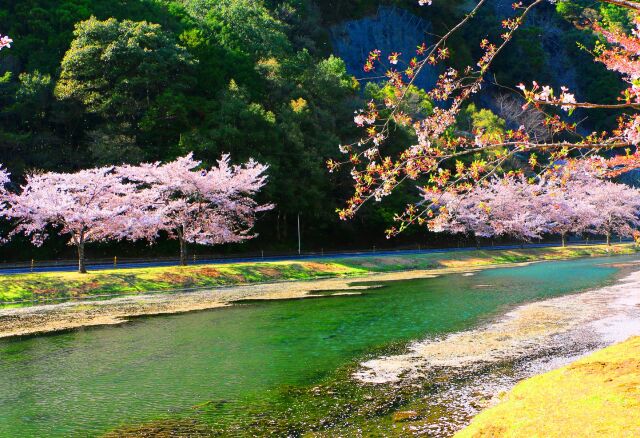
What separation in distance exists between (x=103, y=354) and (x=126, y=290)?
63.7ft

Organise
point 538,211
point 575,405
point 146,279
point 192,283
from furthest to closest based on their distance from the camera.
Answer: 1. point 538,211
2. point 192,283
3. point 146,279
4. point 575,405

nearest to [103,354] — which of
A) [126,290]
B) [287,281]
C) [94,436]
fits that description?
[94,436]

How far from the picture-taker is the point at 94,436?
10352 mm

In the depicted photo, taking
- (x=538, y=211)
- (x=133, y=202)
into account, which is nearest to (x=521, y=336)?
(x=133, y=202)

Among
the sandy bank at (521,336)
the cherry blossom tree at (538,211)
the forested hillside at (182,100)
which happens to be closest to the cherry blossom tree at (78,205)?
the forested hillside at (182,100)

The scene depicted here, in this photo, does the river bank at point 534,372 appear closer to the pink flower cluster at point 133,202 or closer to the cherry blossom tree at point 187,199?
the cherry blossom tree at point 187,199

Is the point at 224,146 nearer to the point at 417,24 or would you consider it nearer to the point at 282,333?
the point at 282,333

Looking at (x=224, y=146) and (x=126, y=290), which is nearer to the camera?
(x=126, y=290)

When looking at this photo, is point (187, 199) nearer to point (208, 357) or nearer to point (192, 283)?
point (192, 283)

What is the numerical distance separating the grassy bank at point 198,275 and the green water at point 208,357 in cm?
1186

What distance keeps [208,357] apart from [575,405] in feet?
36.4

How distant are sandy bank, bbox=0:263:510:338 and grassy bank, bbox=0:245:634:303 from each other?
98.6 inches

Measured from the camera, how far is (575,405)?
8.68 meters

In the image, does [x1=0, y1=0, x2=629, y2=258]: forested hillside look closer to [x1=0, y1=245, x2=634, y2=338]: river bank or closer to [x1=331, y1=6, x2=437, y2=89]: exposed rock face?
[x1=0, y1=245, x2=634, y2=338]: river bank
